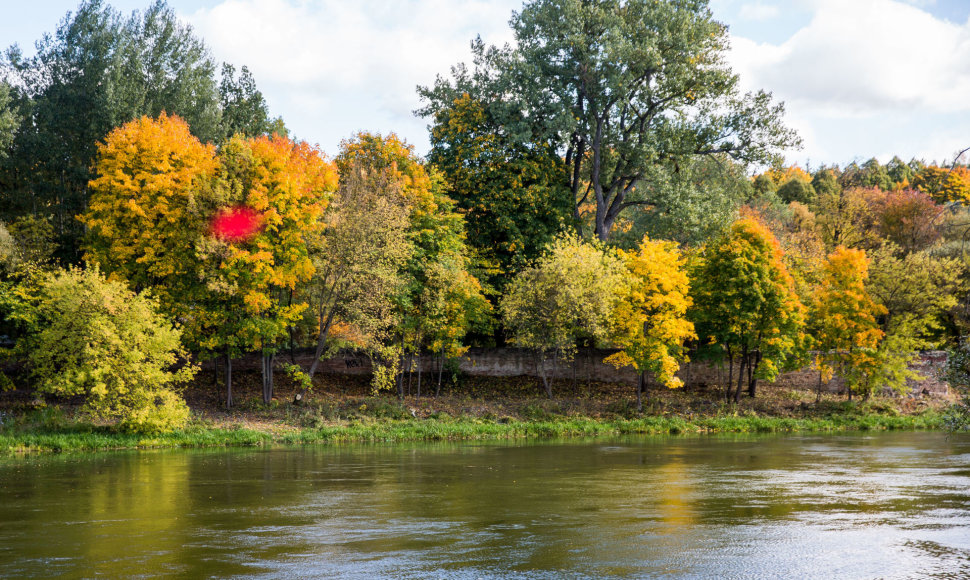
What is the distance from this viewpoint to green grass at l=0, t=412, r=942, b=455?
3247 centimetres

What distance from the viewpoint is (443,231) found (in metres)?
44.2

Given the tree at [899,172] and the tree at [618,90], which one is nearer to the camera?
the tree at [618,90]

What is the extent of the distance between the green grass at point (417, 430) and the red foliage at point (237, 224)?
870 cm

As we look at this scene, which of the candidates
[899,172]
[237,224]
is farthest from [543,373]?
[899,172]

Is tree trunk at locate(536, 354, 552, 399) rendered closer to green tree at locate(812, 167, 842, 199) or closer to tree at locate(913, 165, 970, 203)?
tree at locate(913, 165, 970, 203)

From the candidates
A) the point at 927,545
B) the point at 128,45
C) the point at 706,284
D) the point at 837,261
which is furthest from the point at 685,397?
the point at 128,45

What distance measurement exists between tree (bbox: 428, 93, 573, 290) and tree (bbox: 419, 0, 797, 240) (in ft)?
4.64

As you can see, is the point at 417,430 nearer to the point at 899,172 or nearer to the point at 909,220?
the point at 909,220

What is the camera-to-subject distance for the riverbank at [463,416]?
33.8 m

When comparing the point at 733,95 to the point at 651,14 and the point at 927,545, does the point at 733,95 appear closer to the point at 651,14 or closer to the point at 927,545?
the point at 651,14

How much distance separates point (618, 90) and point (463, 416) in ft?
64.9

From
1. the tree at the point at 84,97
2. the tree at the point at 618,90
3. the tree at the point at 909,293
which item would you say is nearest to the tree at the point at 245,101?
the tree at the point at 84,97

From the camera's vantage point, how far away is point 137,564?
1330 cm

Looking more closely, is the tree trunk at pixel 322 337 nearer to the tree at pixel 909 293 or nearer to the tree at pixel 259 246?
the tree at pixel 259 246
